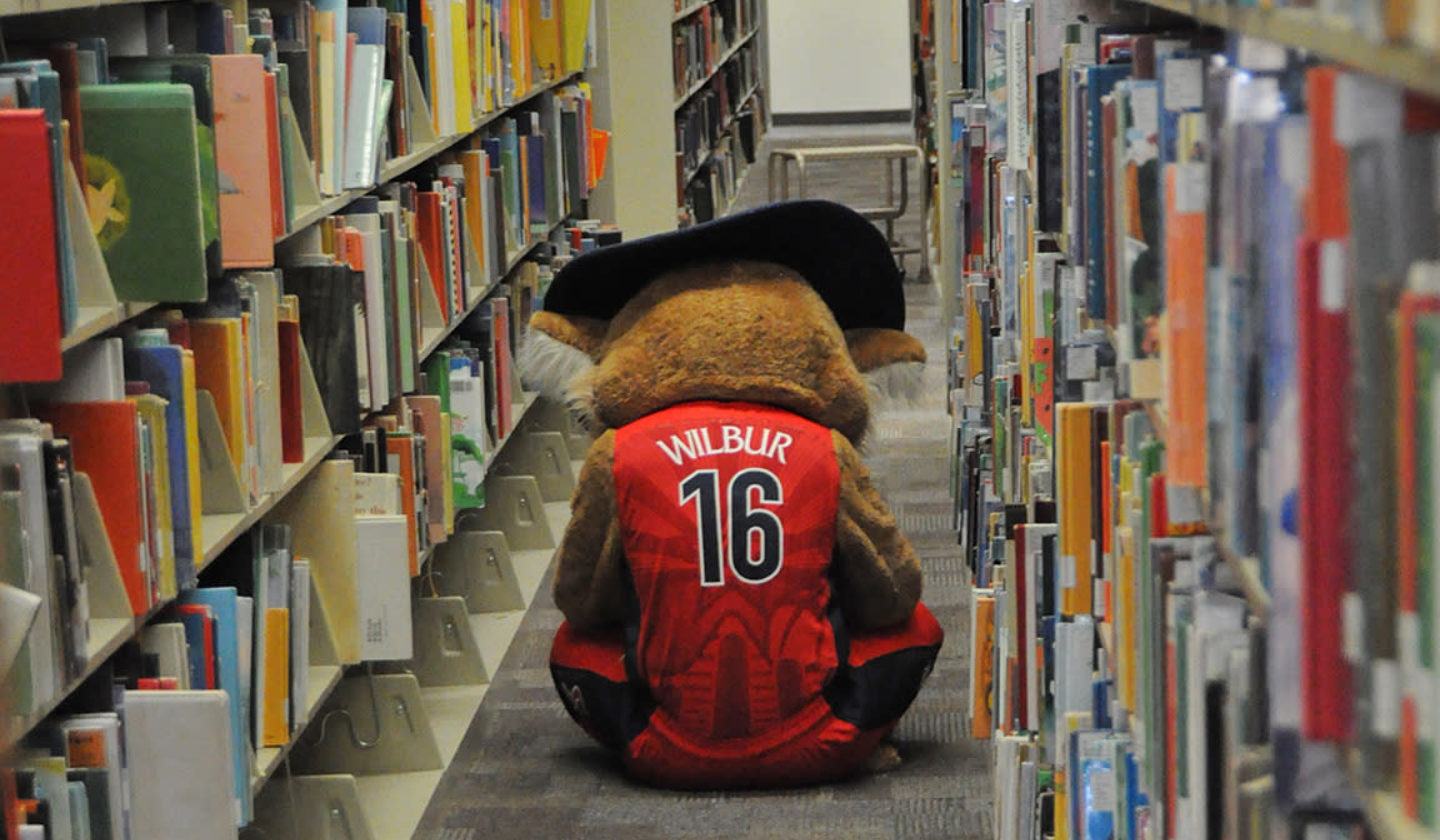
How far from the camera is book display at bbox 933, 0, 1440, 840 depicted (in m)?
0.97

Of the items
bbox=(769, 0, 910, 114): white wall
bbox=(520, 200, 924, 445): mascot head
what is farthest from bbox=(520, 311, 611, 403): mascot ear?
bbox=(769, 0, 910, 114): white wall

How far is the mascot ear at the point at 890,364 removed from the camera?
13.1ft

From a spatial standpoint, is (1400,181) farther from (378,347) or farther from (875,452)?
(875,452)

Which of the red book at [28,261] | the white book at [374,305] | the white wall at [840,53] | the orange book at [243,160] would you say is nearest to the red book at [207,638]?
the orange book at [243,160]

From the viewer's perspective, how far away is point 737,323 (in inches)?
150

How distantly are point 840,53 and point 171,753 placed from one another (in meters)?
16.5

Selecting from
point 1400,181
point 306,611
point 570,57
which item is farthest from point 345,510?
point 570,57

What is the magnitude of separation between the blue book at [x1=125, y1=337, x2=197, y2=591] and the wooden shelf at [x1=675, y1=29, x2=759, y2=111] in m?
6.81

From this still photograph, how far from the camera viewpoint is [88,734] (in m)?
2.30

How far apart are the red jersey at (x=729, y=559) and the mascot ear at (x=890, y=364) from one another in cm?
33

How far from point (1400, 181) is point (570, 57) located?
5045mm

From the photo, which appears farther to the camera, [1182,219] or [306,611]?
[306,611]

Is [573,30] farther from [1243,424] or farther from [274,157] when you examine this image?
[1243,424]

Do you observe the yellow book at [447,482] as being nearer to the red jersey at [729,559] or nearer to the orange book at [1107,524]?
the red jersey at [729,559]
